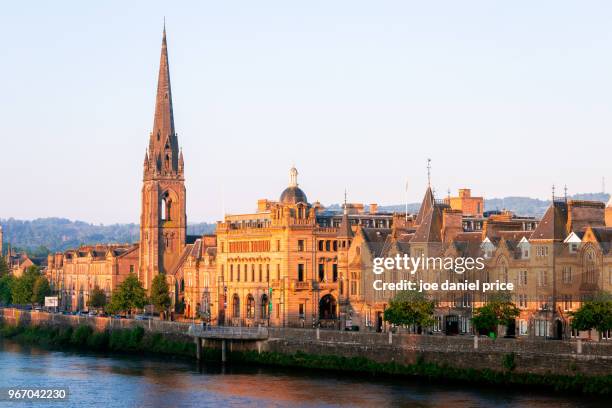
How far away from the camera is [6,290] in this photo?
609 feet

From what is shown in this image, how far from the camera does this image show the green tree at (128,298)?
144125mm

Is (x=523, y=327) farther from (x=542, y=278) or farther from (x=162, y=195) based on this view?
(x=162, y=195)

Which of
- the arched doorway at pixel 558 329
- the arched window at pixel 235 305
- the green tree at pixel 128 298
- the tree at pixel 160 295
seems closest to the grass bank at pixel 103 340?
the green tree at pixel 128 298

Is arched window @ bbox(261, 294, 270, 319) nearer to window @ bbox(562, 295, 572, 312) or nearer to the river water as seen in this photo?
the river water

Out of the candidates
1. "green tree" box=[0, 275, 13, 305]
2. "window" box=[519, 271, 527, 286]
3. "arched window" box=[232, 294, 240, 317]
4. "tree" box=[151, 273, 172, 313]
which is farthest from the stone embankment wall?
"green tree" box=[0, 275, 13, 305]

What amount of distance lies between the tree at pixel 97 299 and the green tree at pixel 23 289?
14787 mm

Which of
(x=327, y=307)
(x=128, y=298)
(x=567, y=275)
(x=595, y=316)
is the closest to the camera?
(x=595, y=316)

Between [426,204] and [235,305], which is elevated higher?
[426,204]

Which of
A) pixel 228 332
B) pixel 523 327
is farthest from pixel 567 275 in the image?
pixel 228 332

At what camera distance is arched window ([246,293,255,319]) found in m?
131

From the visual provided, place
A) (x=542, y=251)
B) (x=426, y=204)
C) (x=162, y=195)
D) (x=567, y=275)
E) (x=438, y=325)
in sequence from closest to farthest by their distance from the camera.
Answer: (x=567, y=275) < (x=542, y=251) < (x=438, y=325) < (x=426, y=204) < (x=162, y=195)

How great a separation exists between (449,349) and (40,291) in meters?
92.4

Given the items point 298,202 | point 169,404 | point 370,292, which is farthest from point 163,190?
point 169,404

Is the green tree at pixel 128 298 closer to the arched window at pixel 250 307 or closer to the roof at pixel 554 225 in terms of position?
the arched window at pixel 250 307
